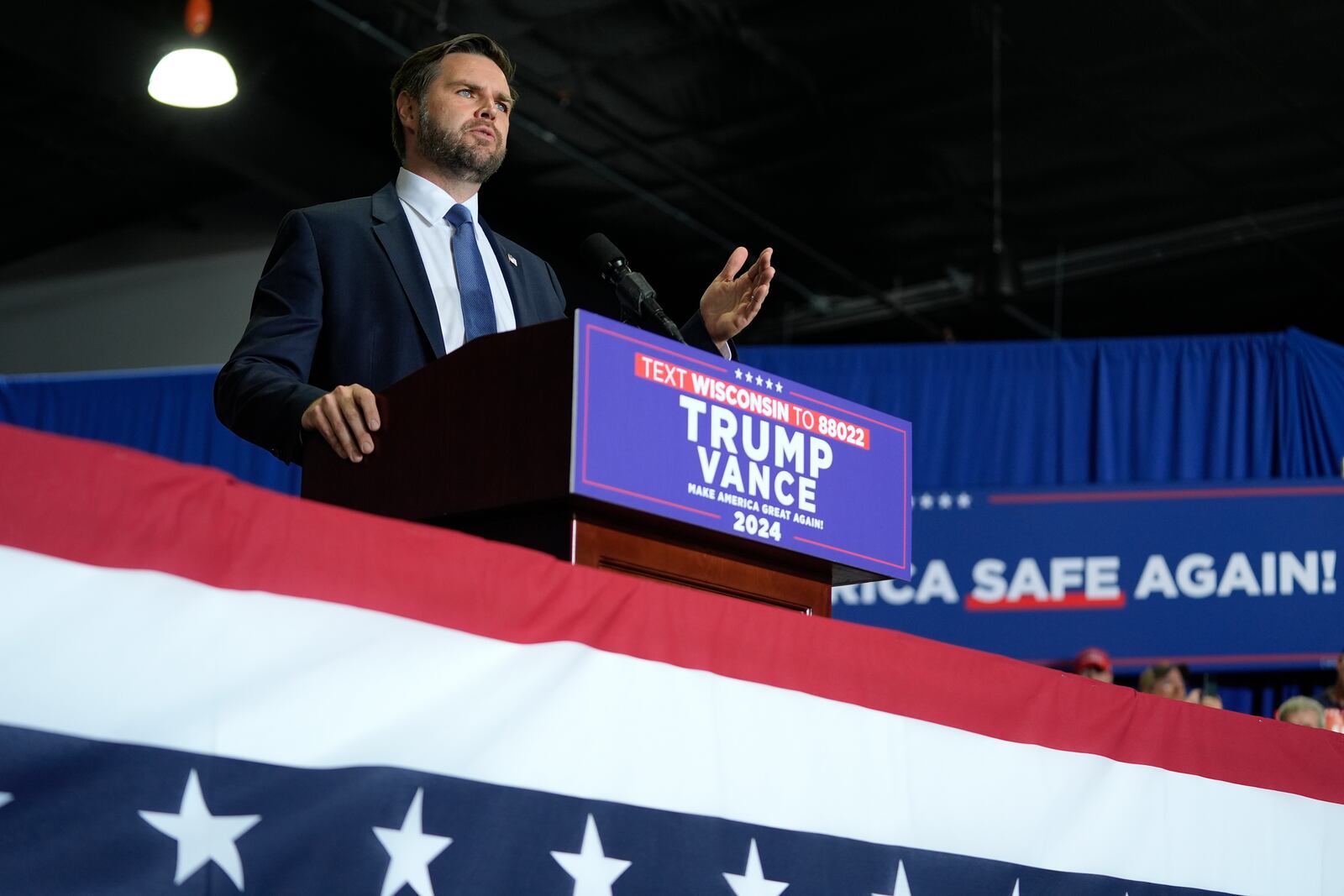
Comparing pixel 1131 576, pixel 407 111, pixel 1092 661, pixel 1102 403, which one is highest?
pixel 1102 403

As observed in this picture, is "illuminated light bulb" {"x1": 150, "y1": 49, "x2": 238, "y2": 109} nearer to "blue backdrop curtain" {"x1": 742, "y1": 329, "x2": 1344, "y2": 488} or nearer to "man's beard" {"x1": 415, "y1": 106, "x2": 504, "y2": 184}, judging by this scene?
"blue backdrop curtain" {"x1": 742, "y1": 329, "x2": 1344, "y2": 488}

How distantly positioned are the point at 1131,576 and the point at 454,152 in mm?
4572

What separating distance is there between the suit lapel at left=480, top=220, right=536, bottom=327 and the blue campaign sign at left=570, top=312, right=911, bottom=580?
1.40ft

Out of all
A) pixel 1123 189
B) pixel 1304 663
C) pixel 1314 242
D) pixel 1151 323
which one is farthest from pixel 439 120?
pixel 1151 323

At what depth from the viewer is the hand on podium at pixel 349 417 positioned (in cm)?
139

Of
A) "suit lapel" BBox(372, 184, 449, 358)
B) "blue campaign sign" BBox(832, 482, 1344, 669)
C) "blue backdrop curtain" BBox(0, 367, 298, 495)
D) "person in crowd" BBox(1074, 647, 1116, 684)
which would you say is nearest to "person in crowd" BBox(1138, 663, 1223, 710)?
"person in crowd" BBox(1074, 647, 1116, 684)

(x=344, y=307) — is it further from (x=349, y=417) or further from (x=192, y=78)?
(x=192, y=78)

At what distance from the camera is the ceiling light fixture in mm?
5250

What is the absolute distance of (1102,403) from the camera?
6512 mm

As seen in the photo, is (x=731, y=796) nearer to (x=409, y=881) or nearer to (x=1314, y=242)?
(x=409, y=881)

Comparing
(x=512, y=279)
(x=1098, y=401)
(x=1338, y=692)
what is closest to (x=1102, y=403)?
(x=1098, y=401)

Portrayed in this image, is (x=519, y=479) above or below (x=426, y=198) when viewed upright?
below

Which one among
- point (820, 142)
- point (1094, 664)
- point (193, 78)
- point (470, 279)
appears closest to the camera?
point (470, 279)

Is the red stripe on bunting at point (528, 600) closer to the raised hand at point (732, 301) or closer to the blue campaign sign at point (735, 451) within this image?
the blue campaign sign at point (735, 451)
